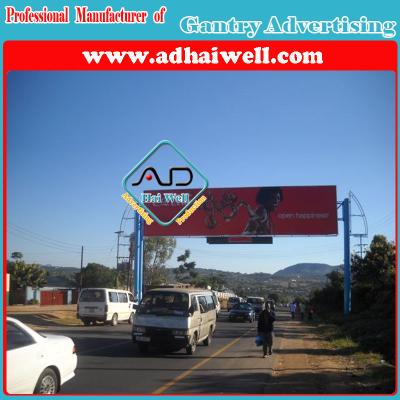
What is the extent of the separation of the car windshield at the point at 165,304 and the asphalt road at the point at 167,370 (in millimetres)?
1175

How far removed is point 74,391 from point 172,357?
533cm

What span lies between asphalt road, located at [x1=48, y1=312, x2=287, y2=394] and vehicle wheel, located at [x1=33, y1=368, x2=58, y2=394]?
1.00 metres

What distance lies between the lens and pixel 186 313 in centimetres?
1462

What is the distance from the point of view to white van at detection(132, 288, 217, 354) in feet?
46.8

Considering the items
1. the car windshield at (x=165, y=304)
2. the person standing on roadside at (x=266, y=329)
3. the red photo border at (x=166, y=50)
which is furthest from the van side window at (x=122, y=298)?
the red photo border at (x=166, y=50)

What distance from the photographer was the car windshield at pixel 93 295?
26.5 meters

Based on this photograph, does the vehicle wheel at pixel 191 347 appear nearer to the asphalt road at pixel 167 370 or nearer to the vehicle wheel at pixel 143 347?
the asphalt road at pixel 167 370

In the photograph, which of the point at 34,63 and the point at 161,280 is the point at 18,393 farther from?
the point at 161,280

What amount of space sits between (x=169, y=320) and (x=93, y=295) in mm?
13203

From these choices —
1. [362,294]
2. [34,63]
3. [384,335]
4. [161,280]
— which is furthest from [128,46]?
[161,280]

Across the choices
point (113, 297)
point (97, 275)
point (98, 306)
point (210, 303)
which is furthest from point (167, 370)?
point (97, 275)

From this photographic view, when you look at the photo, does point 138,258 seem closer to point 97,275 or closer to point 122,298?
point 122,298

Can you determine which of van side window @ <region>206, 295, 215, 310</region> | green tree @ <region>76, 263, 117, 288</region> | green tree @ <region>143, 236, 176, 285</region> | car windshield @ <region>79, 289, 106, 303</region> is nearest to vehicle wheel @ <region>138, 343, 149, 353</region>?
van side window @ <region>206, 295, 215, 310</region>

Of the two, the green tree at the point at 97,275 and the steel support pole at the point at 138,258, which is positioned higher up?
the steel support pole at the point at 138,258
